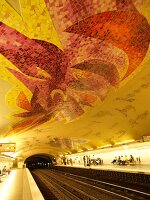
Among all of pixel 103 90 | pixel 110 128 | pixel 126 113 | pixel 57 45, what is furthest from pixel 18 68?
pixel 110 128

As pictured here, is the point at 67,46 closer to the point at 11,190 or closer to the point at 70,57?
the point at 70,57

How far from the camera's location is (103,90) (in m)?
10.9

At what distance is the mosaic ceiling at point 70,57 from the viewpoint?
5.27 meters

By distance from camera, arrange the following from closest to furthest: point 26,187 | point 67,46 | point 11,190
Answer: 1. point 67,46
2. point 11,190
3. point 26,187

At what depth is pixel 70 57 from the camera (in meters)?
7.26

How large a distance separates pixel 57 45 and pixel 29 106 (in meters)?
5.25

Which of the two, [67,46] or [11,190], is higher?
[67,46]

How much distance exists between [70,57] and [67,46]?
74cm

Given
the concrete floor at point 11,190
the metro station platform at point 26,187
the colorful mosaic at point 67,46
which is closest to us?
the colorful mosaic at point 67,46

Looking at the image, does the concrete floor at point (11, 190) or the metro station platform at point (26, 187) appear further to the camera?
the metro station platform at point (26, 187)

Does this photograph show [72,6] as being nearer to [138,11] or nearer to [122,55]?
[138,11]

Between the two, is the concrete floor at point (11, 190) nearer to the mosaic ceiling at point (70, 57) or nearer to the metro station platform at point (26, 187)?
the metro station platform at point (26, 187)

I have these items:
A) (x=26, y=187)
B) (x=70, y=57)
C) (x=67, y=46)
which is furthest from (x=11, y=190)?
(x=67, y=46)

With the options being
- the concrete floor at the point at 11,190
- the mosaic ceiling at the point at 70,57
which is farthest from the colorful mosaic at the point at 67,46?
the concrete floor at the point at 11,190
